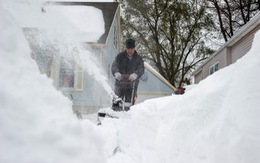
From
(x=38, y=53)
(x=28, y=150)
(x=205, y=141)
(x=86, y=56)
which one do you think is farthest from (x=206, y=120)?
(x=38, y=53)

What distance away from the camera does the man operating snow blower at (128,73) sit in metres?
5.91

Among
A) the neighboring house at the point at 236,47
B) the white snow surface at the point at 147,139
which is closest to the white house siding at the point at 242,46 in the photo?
the neighboring house at the point at 236,47

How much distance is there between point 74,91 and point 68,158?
1126cm

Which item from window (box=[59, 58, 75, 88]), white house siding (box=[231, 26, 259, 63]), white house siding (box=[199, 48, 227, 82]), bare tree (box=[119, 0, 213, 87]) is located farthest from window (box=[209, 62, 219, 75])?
window (box=[59, 58, 75, 88])

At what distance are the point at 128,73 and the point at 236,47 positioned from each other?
7.14m

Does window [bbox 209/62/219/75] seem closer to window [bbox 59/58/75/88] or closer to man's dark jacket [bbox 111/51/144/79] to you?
window [bbox 59/58/75/88]

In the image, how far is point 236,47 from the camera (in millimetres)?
11742

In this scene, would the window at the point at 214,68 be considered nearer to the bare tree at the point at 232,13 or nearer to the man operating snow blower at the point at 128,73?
the bare tree at the point at 232,13

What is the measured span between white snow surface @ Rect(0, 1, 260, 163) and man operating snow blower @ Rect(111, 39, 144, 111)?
2816mm

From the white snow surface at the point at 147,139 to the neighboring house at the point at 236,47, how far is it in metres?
7.02

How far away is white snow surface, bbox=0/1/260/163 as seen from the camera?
1162mm

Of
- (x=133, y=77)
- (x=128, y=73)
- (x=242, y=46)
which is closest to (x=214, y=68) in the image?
(x=242, y=46)

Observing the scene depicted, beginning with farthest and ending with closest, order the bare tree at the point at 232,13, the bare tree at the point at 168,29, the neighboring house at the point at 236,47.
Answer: the bare tree at the point at 168,29, the bare tree at the point at 232,13, the neighboring house at the point at 236,47

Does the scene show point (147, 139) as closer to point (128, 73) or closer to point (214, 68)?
point (128, 73)
